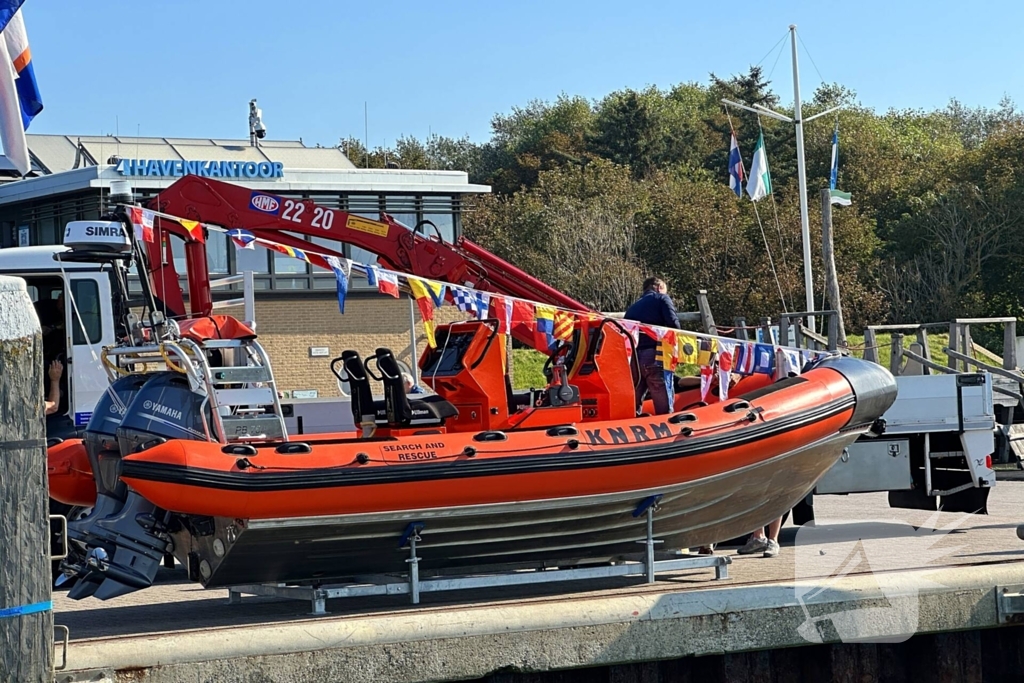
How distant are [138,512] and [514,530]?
7.66 feet

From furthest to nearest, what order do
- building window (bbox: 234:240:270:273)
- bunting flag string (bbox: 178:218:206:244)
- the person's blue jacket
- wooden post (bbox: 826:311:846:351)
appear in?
building window (bbox: 234:240:270:273) < wooden post (bbox: 826:311:846:351) < the person's blue jacket < bunting flag string (bbox: 178:218:206:244)

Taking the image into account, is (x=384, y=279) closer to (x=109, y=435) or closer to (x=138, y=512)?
(x=109, y=435)

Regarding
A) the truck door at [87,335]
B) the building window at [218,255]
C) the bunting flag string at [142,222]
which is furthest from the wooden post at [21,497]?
the building window at [218,255]

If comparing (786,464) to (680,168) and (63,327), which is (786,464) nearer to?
(63,327)

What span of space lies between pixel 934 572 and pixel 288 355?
19397 millimetres

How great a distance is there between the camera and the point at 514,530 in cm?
863

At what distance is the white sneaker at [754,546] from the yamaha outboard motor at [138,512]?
4.37m

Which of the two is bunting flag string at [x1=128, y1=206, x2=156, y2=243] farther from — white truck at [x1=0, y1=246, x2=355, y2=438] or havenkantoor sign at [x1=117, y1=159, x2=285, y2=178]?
havenkantoor sign at [x1=117, y1=159, x2=285, y2=178]

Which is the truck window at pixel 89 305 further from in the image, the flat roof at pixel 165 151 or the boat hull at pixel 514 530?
the flat roof at pixel 165 151

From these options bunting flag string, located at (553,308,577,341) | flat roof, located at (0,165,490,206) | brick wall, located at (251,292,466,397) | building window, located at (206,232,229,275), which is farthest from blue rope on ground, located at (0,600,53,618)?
flat roof, located at (0,165,490,206)

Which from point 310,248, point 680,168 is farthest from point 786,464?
point 680,168

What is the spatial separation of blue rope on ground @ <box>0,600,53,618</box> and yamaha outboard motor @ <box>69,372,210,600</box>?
2583 mm

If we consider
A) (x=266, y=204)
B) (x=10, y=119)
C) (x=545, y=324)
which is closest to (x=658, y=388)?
(x=545, y=324)

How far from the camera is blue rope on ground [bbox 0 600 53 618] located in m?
5.19
